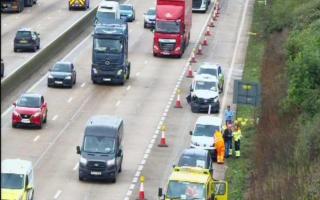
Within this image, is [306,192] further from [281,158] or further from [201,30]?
→ [201,30]

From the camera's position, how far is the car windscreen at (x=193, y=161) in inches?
1289

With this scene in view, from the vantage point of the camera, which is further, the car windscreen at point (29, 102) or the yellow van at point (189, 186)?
the car windscreen at point (29, 102)

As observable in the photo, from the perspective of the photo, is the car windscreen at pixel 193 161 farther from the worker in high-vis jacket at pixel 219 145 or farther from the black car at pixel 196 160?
the worker in high-vis jacket at pixel 219 145

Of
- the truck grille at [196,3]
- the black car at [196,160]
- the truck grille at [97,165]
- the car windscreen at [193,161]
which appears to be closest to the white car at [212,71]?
the truck grille at [97,165]

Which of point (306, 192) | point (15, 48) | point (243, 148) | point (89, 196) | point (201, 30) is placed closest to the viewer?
point (306, 192)

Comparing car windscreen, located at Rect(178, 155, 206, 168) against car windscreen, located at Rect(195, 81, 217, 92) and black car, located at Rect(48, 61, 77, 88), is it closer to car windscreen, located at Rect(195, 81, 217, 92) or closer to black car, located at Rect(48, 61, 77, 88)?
car windscreen, located at Rect(195, 81, 217, 92)

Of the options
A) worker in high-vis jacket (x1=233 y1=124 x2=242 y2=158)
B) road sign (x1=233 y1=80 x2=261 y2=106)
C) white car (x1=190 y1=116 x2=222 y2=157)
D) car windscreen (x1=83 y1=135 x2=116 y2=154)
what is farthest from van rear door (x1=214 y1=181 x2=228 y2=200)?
road sign (x1=233 y1=80 x2=261 y2=106)

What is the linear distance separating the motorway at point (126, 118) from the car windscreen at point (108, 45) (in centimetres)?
225

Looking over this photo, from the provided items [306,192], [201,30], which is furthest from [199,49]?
[306,192]

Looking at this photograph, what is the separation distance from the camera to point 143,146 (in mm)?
42219

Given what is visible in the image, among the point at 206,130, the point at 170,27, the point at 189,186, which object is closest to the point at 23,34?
the point at 170,27

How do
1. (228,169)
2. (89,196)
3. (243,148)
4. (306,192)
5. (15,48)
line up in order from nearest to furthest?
(306,192) → (89,196) → (228,169) → (243,148) → (15,48)

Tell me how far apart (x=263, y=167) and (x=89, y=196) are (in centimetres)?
586

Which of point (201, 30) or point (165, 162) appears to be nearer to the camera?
point (165, 162)
